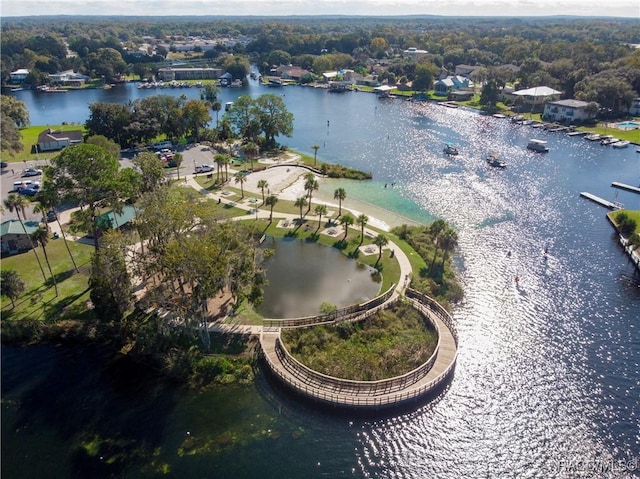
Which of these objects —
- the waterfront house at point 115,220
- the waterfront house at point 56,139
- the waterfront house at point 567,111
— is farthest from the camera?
the waterfront house at point 567,111

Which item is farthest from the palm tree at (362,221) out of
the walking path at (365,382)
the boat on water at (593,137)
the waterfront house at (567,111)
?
the waterfront house at (567,111)

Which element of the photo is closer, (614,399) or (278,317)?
(614,399)

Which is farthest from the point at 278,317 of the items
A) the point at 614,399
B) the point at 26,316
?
the point at 614,399

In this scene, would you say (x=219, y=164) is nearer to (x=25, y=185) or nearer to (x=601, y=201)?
(x=25, y=185)

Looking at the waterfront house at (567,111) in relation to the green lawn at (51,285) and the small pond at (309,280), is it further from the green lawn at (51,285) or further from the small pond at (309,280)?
the green lawn at (51,285)

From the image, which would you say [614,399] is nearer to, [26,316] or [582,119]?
[26,316]

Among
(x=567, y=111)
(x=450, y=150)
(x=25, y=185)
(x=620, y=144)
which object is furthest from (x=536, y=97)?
A: (x=25, y=185)

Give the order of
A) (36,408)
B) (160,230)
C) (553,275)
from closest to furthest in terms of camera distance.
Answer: (36,408)
(160,230)
(553,275)
